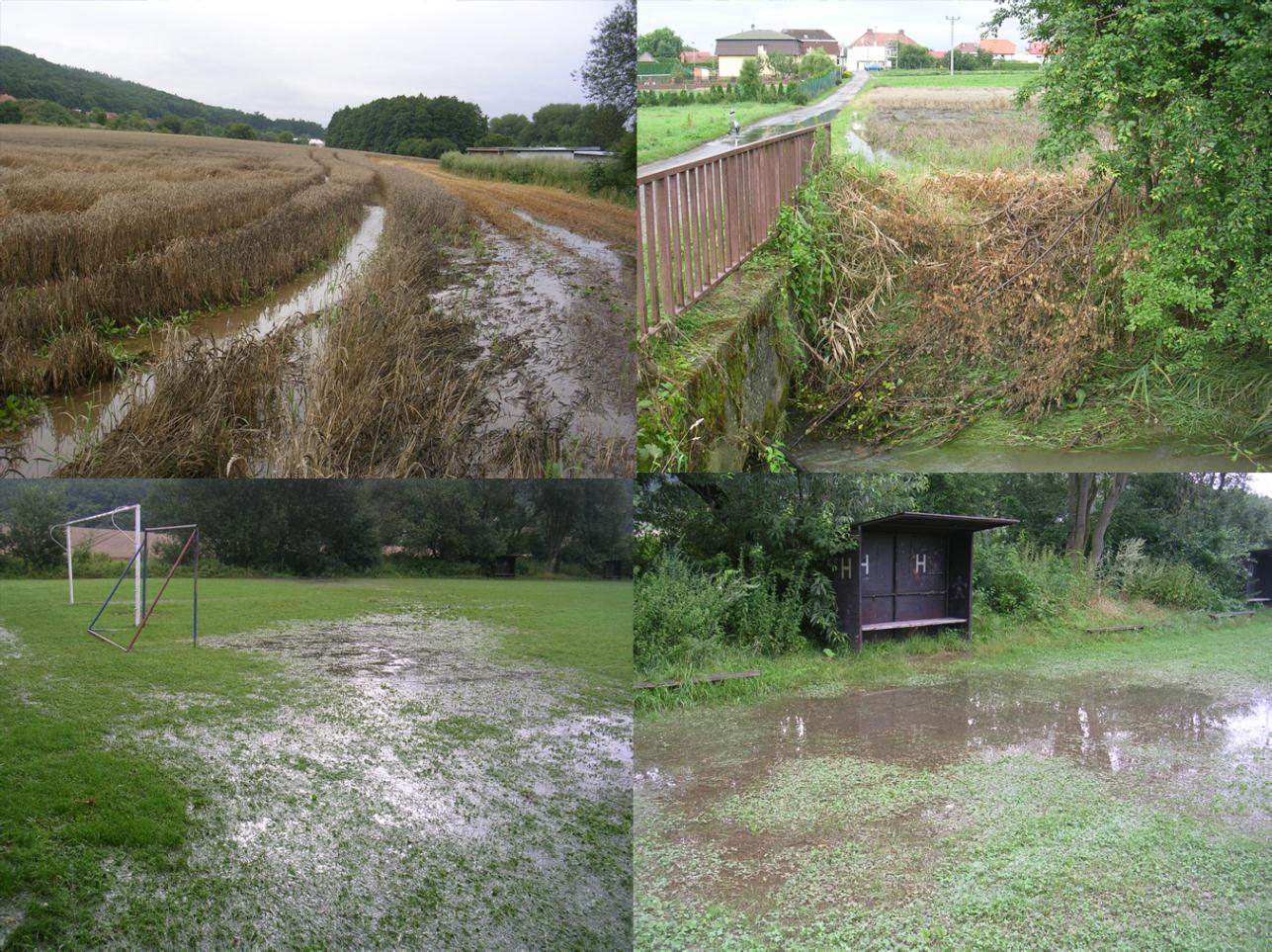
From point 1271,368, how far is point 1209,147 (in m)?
1.51

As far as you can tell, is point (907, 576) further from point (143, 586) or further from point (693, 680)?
point (143, 586)

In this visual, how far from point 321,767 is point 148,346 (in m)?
3.37

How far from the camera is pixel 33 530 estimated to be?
5449mm

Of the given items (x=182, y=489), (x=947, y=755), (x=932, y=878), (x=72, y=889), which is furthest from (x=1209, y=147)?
(x=72, y=889)

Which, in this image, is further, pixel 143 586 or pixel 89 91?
pixel 143 586

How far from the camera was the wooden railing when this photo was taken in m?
4.33

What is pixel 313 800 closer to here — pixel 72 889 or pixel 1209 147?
pixel 72 889

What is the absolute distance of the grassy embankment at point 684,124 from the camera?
237 inches

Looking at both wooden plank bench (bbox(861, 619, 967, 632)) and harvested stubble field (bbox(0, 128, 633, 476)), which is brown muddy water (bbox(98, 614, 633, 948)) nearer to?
wooden plank bench (bbox(861, 619, 967, 632))

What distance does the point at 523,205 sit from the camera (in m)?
3.78

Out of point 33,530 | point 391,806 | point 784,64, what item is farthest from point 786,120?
point 33,530

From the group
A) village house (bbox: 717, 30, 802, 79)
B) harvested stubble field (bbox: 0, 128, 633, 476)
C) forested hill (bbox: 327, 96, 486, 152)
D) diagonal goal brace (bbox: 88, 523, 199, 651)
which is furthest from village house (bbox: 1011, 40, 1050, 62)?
diagonal goal brace (bbox: 88, 523, 199, 651)

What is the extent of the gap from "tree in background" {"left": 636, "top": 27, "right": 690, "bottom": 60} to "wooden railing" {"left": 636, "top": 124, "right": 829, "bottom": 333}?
814mm

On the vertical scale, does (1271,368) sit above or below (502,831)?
above
